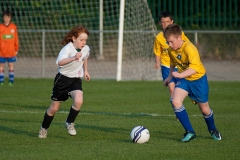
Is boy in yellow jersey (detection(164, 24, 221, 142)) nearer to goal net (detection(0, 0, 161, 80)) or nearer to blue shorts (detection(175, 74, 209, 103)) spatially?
blue shorts (detection(175, 74, 209, 103))

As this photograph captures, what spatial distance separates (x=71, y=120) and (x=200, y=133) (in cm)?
193

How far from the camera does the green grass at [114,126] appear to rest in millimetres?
7426

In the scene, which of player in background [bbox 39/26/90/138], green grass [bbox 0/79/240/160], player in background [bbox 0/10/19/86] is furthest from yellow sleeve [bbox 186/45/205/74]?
player in background [bbox 0/10/19/86]

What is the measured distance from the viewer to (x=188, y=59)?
8289mm

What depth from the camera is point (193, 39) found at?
21453 mm

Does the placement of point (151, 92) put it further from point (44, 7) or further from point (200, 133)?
point (44, 7)

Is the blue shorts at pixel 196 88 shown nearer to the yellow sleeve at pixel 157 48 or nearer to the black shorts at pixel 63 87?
the black shorts at pixel 63 87

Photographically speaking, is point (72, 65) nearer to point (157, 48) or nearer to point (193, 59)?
point (193, 59)

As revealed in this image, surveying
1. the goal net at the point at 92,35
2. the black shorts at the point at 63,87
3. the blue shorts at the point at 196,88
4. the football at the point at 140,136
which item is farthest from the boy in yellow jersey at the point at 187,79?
the goal net at the point at 92,35

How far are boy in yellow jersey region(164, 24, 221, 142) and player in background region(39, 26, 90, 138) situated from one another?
1.28 metres

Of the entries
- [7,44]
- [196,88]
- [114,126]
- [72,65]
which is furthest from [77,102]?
[7,44]

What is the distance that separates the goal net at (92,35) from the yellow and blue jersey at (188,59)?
35.1 ft

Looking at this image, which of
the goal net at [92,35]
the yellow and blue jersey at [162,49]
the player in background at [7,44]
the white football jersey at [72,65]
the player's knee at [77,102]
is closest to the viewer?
the player's knee at [77,102]

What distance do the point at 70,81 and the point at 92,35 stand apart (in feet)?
47.5
